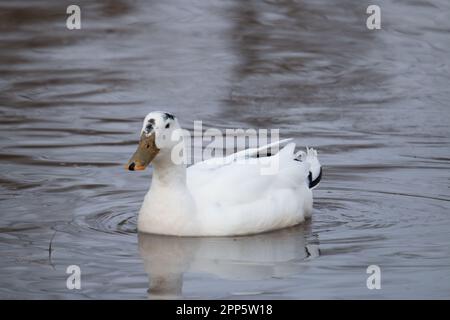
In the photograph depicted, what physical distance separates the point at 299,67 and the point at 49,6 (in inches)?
177

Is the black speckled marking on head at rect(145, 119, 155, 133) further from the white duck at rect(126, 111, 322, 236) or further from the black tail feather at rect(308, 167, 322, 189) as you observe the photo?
the black tail feather at rect(308, 167, 322, 189)

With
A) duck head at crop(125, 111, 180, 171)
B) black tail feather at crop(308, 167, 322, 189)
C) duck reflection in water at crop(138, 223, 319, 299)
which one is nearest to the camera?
duck reflection in water at crop(138, 223, 319, 299)

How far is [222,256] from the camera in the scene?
27.6 ft

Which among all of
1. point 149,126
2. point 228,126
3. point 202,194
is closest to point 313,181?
point 202,194

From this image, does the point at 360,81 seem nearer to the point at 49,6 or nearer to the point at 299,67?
the point at 299,67

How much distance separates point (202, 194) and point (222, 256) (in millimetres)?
710

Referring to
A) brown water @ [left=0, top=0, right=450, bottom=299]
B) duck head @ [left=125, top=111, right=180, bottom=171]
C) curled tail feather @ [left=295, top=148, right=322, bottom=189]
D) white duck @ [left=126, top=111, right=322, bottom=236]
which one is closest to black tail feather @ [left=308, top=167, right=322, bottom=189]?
curled tail feather @ [left=295, top=148, right=322, bottom=189]

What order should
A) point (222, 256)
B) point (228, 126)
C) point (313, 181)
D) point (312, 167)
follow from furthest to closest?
point (228, 126) → point (312, 167) → point (313, 181) → point (222, 256)

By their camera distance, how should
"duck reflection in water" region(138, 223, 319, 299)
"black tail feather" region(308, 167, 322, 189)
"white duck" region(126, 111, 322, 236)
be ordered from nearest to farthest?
"duck reflection in water" region(138, 223, 319, 299) < "white duck" region(126, 111, 322, 236) < "black tail feather" region(308, 167, 322, 189)

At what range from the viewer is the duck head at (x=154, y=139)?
8.59 metres

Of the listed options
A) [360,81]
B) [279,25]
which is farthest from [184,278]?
[279,25]

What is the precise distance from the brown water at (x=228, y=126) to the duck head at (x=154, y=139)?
25.7 inches

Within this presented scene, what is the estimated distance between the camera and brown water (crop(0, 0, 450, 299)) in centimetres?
805

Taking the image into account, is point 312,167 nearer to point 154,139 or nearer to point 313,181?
point 313,181
